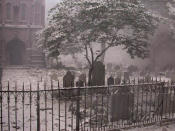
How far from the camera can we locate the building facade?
30.1m

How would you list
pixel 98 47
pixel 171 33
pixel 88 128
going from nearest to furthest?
pixel 88 128, pixel 171 33, pixel 98 47

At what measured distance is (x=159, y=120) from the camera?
7789 mm

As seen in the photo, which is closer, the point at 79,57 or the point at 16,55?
the point at 16,55

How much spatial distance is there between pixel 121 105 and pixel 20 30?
25.3 m

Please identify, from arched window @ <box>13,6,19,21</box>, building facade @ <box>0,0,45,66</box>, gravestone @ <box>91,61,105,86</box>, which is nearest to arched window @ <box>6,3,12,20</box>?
building facade @ <box>0,0,45,66</box>

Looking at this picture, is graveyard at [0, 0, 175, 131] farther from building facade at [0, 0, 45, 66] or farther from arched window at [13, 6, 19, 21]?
arched window at [13, 6, 19, 21]

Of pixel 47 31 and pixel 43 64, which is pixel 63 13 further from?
pixel 43 64

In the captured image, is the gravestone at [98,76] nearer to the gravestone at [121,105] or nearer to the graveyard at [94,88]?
the graveyard at [94,88]

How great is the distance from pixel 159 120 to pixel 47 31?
25.7 ft

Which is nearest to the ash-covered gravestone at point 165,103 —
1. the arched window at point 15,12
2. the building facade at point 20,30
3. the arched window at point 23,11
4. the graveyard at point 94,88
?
the graveyard at point 94,88

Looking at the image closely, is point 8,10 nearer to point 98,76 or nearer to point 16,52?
point 16,52

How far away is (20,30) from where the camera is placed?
1200 inches

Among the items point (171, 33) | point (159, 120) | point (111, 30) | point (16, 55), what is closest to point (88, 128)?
point (159, 120)

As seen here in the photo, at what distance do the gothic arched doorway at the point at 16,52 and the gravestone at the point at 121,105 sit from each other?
24969 mm
